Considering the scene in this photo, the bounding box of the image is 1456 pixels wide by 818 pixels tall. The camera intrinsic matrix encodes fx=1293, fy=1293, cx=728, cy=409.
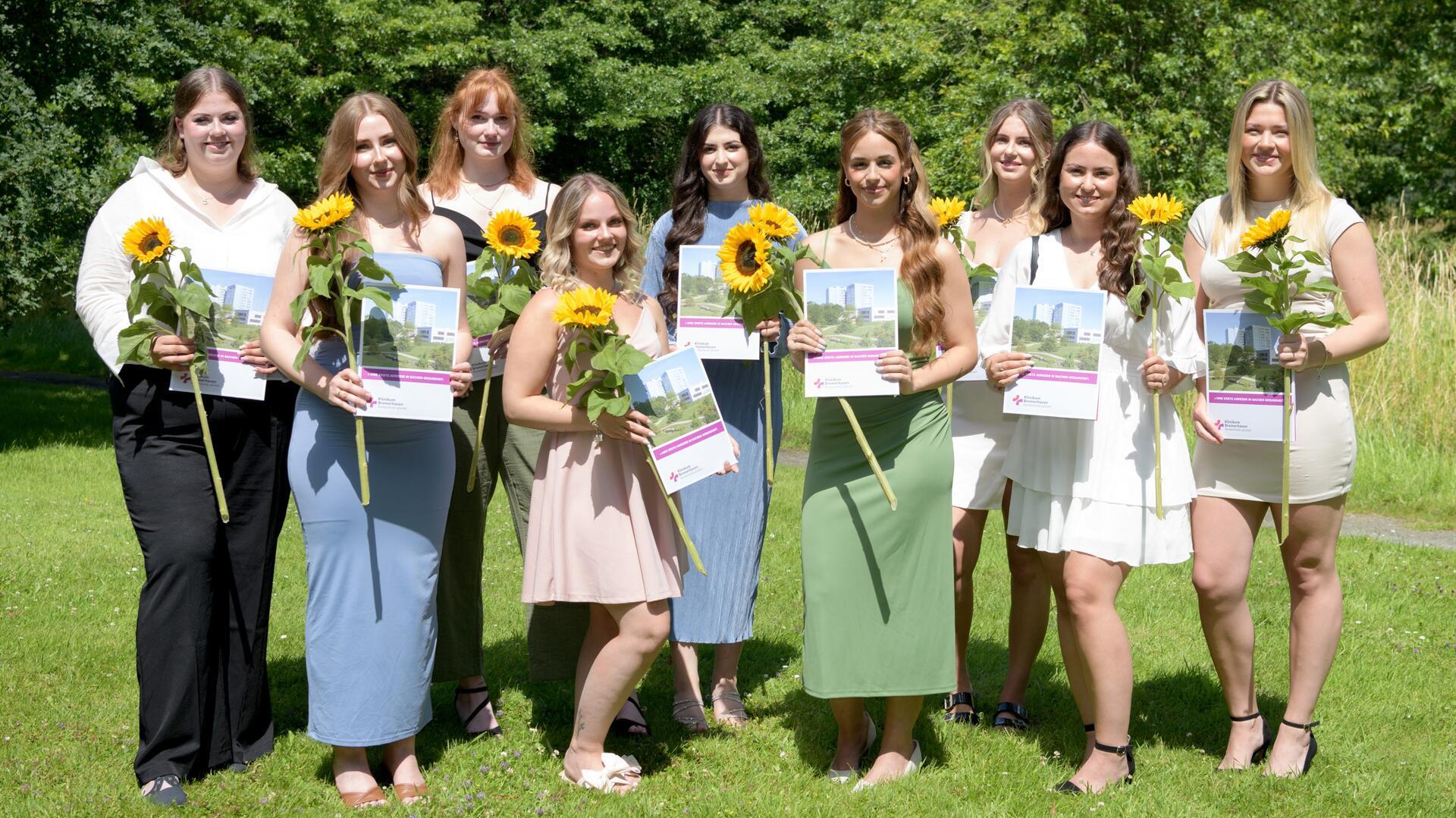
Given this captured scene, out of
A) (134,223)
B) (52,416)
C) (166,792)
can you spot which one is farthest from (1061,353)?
(52,416)

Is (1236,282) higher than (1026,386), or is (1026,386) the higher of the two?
(1236,282)

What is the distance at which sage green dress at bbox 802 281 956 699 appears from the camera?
511cm

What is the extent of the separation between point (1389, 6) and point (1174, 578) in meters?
24.5

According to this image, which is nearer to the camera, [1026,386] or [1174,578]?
[1026,386]

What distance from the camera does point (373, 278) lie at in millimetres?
4641

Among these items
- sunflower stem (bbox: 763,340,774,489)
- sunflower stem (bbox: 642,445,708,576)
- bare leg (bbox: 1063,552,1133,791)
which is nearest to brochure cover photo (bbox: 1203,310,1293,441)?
bare leg (bbox: 1063,552,1133,791)

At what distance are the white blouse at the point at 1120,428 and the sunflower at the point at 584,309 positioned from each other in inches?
62.0

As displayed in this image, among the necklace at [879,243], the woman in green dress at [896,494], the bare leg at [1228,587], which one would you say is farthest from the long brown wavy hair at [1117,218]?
the bare leg at [1228,587]

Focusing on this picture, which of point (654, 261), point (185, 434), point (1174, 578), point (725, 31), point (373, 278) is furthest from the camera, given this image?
point (725, 31)

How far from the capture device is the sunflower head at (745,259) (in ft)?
15.8

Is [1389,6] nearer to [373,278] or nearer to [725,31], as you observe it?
[725,31]

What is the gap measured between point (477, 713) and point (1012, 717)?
2480mm

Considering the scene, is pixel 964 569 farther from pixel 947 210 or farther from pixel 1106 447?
pixel 947 210

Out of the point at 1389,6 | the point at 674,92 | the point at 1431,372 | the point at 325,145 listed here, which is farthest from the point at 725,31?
the point at 325,145
